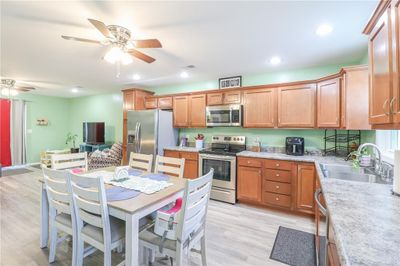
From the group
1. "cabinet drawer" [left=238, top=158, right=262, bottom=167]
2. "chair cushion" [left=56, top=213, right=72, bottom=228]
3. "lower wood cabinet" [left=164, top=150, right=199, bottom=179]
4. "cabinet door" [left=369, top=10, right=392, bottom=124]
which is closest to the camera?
"cabinet door" [left=369, top=10, right=392, bottom=124]

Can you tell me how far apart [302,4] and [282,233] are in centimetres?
262

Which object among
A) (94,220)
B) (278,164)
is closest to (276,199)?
(278,164)

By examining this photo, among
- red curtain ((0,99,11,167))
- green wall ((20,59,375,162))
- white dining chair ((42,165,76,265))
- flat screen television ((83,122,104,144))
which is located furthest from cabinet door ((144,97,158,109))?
red curtain ((0,99,11,167))

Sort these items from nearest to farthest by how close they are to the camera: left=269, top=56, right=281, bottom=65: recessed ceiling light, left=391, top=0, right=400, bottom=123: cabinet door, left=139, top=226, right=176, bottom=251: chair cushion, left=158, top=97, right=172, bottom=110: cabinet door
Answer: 1. left=391, top=0, right=400, bottom=123: cabinet door
2. left=139, top=226, right=176, bottom=251: chair cushion
3. left=269, top=56, right=281, bottom=65: recessed ceiling light
4. left=158, top=97, right=172, bottom=110: cabinet door

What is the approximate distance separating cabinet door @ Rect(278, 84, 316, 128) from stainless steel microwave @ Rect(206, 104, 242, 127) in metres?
0.77

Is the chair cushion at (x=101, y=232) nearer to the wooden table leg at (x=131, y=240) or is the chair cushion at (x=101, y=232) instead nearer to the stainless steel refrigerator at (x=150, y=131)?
the wooden table leg at (x=131, y=240)

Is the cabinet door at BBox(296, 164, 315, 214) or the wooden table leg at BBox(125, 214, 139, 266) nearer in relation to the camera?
the wooden table leg at BBox(125, 214, 139, 266)

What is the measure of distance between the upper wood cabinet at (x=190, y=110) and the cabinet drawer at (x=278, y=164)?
158 centimetres

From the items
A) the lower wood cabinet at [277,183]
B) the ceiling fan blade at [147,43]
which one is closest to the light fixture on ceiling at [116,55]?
the ceiling fan blade at [147,43]

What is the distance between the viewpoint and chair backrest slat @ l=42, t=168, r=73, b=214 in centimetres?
163

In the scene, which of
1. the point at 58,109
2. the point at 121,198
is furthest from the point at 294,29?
the point at 58,109

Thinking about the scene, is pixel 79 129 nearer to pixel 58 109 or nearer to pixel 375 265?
pixel 58 109

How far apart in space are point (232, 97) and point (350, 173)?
2295 millimetres

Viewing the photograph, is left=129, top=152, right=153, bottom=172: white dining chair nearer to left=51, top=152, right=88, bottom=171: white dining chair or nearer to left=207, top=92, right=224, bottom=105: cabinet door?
left=51, top=152, right=88, bottom=171: white dining chair
